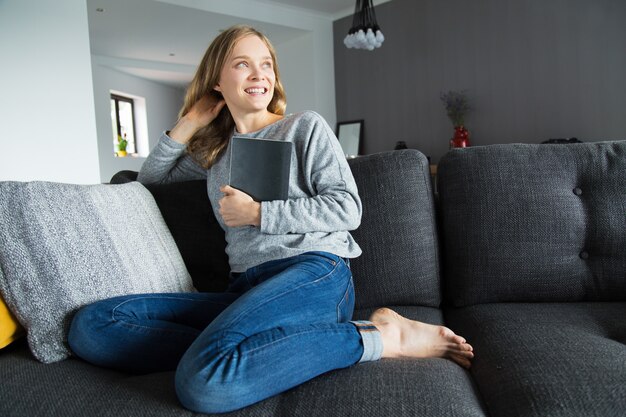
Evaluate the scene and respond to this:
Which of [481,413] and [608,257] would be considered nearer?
[481,413]

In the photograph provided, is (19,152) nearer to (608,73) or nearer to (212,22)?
(212,22)

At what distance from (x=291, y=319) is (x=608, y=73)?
166 inches

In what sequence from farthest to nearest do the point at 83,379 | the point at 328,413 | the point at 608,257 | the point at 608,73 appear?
the point at 608,73
the point at 608,257
the point at 83,379
the point at 328,413

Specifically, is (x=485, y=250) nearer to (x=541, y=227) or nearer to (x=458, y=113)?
(x=541, y=227)

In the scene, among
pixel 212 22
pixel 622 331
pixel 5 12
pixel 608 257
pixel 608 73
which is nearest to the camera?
pixel 622 331

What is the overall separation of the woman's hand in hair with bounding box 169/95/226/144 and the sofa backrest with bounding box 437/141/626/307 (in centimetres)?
78

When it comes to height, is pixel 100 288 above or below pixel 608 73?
below

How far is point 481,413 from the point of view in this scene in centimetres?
82

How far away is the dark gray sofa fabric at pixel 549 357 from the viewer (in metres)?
0.80

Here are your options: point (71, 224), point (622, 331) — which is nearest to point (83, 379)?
point (71, 224)

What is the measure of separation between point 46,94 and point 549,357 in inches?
156

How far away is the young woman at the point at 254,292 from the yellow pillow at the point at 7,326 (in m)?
0.15

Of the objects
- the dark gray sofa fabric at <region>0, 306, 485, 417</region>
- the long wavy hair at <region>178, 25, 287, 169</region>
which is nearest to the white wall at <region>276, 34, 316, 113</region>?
the long wavy hair at <region>178, 25, 287, 169</region>

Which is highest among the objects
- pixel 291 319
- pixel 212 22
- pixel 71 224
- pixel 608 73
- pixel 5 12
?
pixel 212 22
